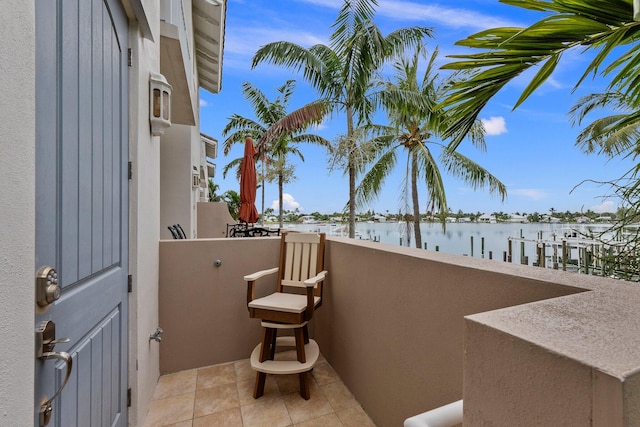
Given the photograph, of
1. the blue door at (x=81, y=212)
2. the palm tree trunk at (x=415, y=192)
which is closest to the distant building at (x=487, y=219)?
the palm tree trunk at (x=415, y=192)

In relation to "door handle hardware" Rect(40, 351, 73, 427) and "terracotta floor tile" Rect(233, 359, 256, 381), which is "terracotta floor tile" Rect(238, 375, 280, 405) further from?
"door handle hardware" Rect(40, 351, 73, 427)

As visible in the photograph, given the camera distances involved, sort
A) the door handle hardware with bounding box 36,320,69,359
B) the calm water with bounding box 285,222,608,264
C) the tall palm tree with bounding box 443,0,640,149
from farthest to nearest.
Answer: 1. the calm water with bounding box 285,222,608,264
2. the tall palm tree with bounding box 443,0,640,149
3. the door handle hardware with bounding box 36,320,69,359

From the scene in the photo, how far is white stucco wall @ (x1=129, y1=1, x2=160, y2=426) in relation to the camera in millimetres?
2172

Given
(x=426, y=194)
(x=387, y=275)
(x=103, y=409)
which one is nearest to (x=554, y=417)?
(x=387, y=275)

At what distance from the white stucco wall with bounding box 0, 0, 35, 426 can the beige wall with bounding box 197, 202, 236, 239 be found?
8.74 metres

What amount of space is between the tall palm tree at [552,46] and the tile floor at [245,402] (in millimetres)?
2678

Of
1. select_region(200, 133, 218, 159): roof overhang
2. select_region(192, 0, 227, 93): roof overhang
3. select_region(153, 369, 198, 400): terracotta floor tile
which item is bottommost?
select_region(153, 369, 198, 400): terracotta floor tile

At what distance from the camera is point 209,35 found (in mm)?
6270

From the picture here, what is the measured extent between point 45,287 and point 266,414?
2.17m

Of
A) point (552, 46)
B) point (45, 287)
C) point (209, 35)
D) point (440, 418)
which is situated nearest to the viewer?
point (440, 418)

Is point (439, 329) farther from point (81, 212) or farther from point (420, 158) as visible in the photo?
point (420, 158)

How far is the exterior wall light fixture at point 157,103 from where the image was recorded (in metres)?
2.56

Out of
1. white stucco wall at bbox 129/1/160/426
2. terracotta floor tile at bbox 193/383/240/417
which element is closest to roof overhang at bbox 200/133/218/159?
white stucco wall at bbox 129/1/160/426

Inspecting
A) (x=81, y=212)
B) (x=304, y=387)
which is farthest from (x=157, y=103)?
(x=304, y=387)
